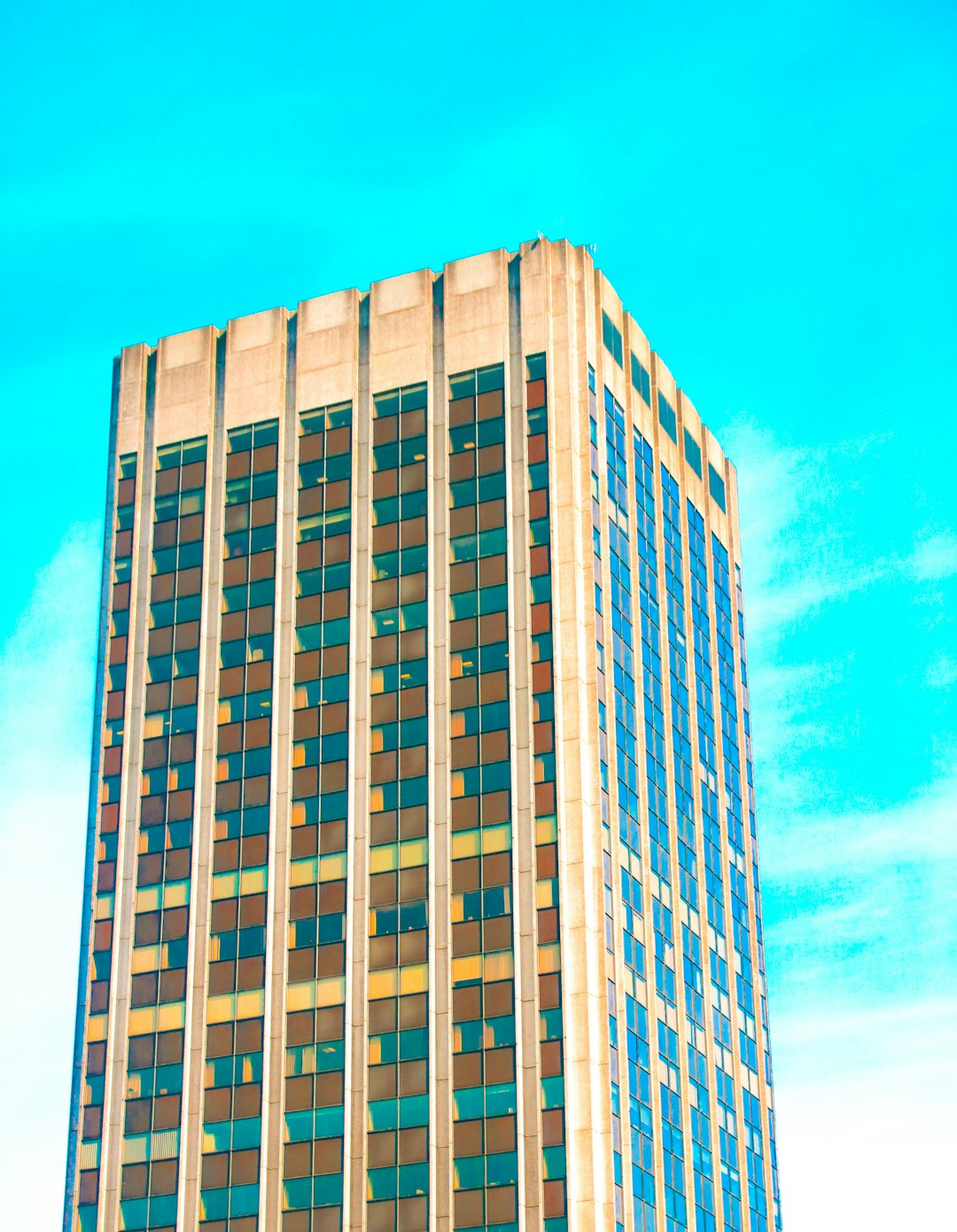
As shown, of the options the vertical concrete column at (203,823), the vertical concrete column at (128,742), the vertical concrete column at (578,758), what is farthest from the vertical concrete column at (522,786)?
the vertical concrete column at (128,742)

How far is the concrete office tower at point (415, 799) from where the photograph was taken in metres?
92.4

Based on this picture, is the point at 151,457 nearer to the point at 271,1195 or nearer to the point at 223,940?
the point at 223,940

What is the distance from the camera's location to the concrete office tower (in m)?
92.4

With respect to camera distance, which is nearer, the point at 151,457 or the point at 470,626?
the point at 470,626

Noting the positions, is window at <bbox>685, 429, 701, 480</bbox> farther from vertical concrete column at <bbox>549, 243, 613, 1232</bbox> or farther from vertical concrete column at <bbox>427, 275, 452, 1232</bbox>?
vertical concrete column at <bbox>427, 275, 452, 1232</bbox>

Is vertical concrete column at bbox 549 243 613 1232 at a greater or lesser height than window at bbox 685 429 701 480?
lesser

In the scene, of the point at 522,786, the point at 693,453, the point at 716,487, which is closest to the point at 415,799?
the point at 522,786

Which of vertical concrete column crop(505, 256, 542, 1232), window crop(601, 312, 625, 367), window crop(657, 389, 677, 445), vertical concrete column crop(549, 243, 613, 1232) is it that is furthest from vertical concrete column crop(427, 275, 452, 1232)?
window crop(657, 389, 677, 445)

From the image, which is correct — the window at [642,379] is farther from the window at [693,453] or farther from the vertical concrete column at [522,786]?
the vertical concrete column at [522,786]

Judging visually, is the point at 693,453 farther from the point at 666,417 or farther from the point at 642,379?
the point at 642,379

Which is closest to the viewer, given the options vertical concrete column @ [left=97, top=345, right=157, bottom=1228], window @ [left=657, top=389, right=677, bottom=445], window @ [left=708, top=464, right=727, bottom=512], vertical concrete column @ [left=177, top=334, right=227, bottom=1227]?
vertical concrete column @ [left=177, top=334, right=227, bottom=1227]

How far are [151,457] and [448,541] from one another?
2114 centimetres

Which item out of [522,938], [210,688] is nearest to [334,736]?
[210,688]

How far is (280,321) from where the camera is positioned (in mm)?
113625
